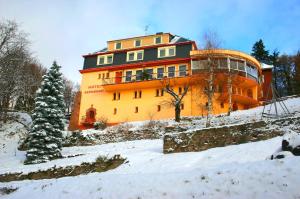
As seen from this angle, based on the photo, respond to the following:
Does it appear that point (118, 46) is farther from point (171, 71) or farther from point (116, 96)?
point (171, 71)

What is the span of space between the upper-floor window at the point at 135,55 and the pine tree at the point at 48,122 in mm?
16232

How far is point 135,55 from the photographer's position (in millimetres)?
44406

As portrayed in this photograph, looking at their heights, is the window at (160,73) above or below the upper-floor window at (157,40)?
below

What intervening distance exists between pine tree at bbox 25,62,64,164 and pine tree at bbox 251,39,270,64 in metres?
34.7

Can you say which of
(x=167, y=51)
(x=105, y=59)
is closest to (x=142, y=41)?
(x=167, y=51)

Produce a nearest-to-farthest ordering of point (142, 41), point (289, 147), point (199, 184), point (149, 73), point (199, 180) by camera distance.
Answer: point (199, 184) → point (199, 180) → point (289, 147) → point (149, 73) → point (142, 41)

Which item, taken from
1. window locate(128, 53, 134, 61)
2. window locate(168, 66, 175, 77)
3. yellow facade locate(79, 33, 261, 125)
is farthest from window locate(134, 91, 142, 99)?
window locate(128, 53, 134, 61)

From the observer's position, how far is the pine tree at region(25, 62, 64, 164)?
25256 mm

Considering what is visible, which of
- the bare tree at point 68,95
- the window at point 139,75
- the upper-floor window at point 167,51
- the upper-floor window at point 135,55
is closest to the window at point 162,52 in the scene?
the upper-floor window at point 167,51

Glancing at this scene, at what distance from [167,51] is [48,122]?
20.2 m

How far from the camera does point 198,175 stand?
1138 cm

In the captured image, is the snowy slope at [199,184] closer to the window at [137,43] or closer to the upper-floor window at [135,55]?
the upper-floor window at [135,55]

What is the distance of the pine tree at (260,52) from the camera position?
53.9 meters

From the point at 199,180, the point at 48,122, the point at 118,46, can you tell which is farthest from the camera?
the point at 118,46
